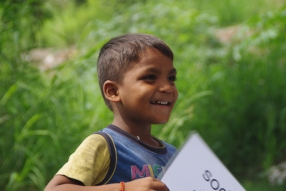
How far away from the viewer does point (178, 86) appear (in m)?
5.66

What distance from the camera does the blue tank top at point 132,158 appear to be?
199 cm

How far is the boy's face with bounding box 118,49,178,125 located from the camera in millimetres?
2088

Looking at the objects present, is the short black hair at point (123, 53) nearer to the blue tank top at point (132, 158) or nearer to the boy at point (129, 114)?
the boy at point (129, 114)

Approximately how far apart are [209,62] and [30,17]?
10.8 ft

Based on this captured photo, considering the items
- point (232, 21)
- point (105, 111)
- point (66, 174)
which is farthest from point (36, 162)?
point (232, 21)

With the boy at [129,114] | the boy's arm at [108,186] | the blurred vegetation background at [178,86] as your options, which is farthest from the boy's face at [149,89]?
the blurred vegetation background at [178,86]

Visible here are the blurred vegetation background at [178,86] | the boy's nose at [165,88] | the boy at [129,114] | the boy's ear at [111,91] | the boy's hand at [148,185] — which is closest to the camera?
the boy's hand at [148,185]

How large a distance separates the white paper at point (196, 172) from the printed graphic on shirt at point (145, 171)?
238 mm

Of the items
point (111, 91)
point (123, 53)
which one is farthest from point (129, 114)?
point (123, 53)

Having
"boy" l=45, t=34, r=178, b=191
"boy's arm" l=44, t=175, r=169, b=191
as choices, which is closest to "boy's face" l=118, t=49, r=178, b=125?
"boy" l=45, t=34, r=178, b=191

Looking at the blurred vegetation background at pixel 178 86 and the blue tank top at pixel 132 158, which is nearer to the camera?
the blue tank top at pixel 132 158

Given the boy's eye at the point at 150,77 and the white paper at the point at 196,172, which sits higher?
the boy's eye at the point at 150,77

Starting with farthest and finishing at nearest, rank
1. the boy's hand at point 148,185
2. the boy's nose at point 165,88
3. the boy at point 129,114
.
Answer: the boy's nose at point 165,88, the boy at point 129,114, the boy's hand at point 148,185

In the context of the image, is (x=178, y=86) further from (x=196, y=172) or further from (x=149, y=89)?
(x=196, y=172)
